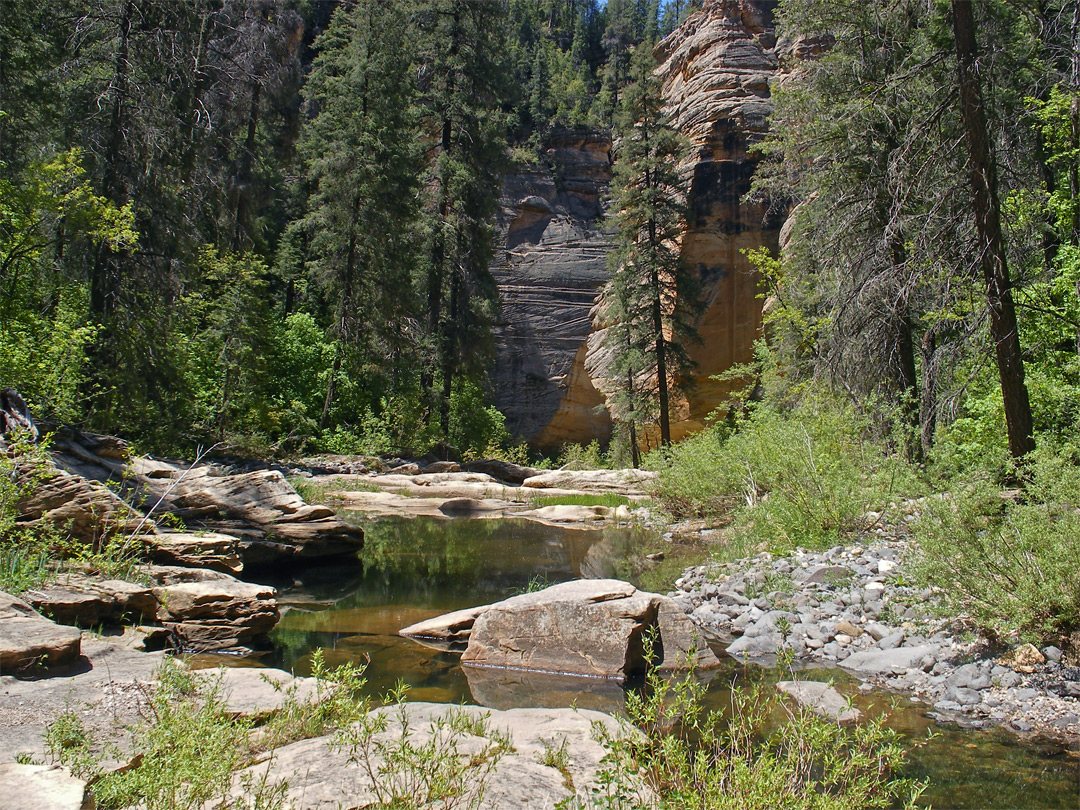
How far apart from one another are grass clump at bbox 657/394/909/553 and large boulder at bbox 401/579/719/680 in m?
3.31

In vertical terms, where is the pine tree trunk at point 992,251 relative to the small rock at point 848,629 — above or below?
above

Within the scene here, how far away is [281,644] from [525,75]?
50280mm

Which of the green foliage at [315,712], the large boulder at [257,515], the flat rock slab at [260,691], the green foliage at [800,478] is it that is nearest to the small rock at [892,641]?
the green foliage at [800,478]

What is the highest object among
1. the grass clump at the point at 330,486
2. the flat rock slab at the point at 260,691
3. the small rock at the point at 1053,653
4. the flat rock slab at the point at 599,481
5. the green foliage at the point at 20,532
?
the green foliage at the point at 20,532

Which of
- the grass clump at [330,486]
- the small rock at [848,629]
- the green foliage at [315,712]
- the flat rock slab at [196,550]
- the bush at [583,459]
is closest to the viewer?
the green foliage at [315,712]

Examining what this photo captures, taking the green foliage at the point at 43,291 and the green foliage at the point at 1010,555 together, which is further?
the green foliage at the point at 43,291

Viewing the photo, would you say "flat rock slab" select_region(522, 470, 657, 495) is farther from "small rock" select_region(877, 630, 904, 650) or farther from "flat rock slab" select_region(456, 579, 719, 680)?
"small rock" select_region(877, 630, 904, 650)

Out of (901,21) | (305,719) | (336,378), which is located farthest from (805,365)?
(305,719)

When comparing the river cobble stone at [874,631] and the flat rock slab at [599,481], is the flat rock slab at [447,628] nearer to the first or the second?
the river cobble stone at [874,631]

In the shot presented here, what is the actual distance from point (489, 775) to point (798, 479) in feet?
24.2

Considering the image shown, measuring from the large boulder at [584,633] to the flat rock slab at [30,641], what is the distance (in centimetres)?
305

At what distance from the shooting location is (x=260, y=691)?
4578 mm

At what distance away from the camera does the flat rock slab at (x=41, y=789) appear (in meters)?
2.71

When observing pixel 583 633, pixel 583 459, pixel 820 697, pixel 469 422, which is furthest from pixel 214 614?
pixel 583 459
